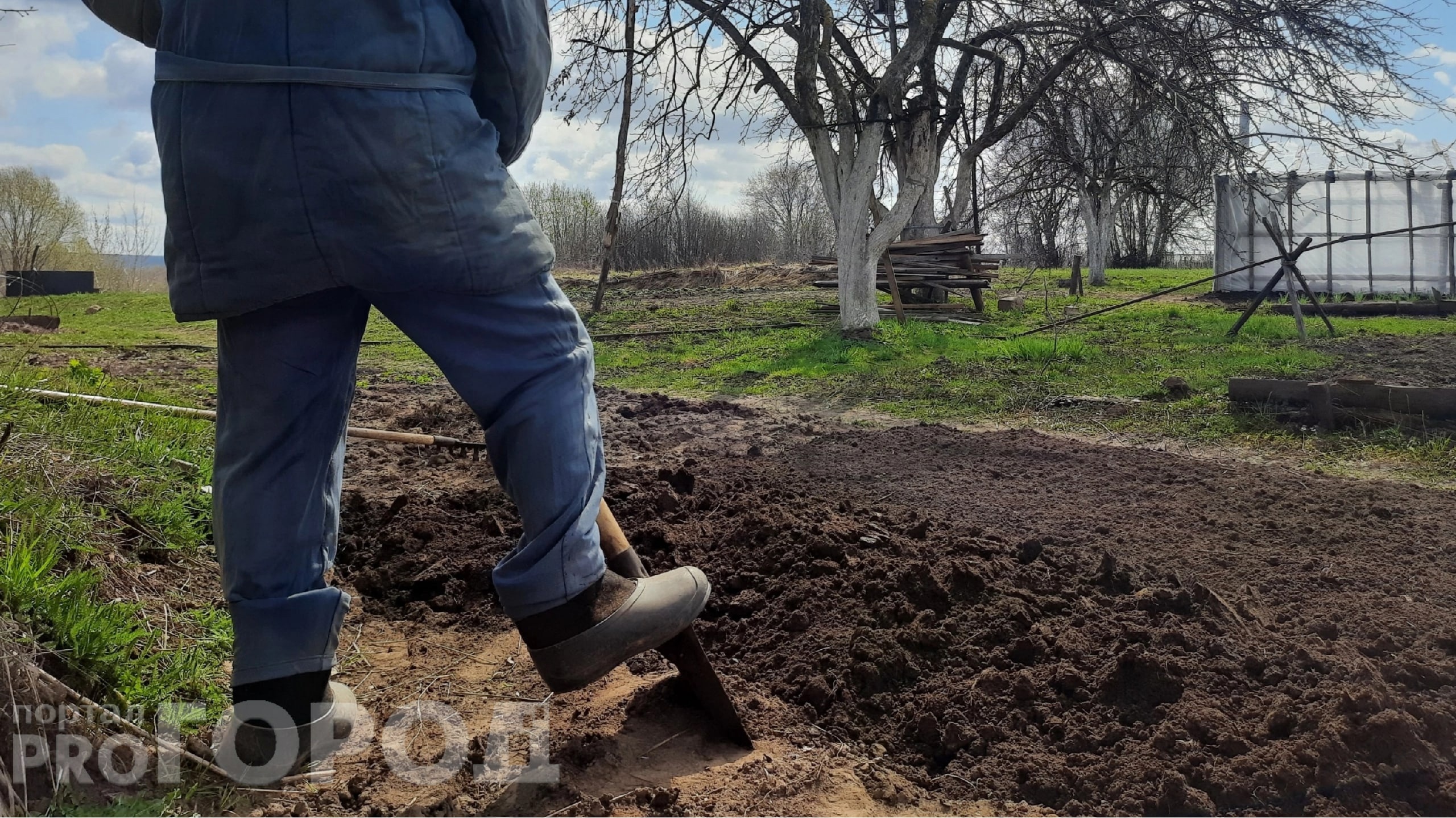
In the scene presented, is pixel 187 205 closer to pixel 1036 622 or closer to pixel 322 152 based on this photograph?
pixel 322 152

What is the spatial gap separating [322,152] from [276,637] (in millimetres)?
867

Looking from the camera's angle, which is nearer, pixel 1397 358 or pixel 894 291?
pixel 1397 358

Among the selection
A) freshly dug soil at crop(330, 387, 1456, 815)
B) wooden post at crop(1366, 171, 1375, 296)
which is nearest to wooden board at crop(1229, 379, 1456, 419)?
freshly dug soil at crop(330, 387, 1456, 815)

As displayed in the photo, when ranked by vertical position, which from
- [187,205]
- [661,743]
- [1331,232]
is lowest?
[661,743]

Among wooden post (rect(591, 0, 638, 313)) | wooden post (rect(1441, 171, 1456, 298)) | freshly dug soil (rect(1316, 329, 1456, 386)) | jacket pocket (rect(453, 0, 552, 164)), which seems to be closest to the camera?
jacket pocket (rect(453, 0, 552, 164))

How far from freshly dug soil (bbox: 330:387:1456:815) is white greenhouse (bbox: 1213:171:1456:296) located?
1741 centimetres

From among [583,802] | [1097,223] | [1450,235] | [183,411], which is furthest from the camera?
[1097,223]

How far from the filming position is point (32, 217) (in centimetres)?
2252

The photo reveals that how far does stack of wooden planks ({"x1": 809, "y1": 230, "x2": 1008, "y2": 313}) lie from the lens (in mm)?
15836

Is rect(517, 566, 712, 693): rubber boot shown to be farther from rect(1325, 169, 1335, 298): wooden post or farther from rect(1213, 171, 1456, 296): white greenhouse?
rect(1325, 169, 1335, 298): wooden post

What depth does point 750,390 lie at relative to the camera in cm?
825

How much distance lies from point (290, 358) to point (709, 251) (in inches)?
1275

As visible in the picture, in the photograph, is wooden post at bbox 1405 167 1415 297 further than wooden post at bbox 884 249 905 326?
Yes

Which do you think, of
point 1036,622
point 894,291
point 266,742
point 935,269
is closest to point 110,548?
point 266,742
